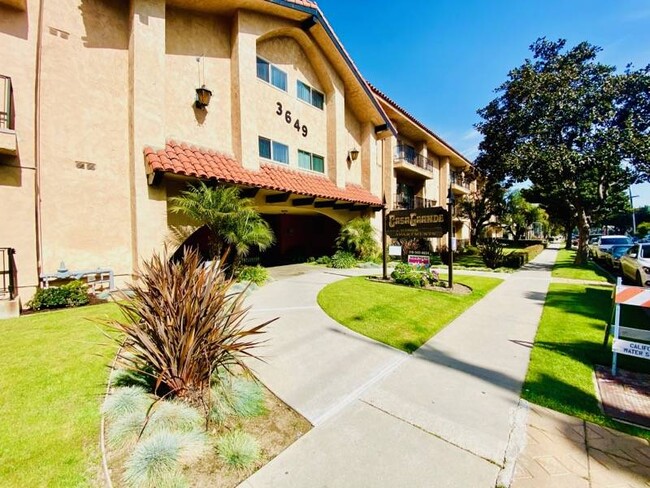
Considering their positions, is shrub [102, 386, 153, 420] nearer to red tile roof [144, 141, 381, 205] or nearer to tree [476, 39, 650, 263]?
red tile roof [144, 141, 381, 205]

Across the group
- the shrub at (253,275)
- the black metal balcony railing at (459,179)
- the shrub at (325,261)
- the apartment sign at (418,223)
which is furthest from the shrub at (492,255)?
the black metal balcony railing at (459,179)

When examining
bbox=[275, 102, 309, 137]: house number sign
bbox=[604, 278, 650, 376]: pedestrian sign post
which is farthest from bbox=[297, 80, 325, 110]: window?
bbox=[604, 278, 650, 376]: pedestrian sign post

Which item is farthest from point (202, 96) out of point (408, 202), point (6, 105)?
point (408, 202)

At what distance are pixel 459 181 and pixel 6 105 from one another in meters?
37.0

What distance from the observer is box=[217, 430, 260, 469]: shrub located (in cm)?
262

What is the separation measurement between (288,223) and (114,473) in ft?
54.8

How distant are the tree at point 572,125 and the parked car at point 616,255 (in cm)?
156

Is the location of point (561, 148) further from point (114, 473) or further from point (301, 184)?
point (114, 473)

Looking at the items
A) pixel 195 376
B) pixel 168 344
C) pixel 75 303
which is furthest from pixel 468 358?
pixel 75 303

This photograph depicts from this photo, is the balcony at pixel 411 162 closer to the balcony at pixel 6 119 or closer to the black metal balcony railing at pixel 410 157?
the black metal balcony railing at pixel 410 157

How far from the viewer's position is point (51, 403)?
333cm

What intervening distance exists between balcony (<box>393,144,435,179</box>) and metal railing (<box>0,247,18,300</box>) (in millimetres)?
20049

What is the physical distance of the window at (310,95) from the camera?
14.7 metres

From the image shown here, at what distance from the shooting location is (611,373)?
4.37 m
